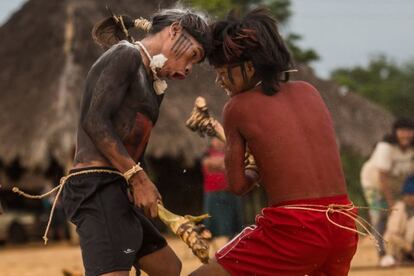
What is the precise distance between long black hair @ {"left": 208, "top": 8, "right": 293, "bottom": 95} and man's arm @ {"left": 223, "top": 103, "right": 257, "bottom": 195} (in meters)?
0.22

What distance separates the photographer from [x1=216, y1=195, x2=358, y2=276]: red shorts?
219 inches

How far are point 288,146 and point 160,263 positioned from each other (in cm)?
108

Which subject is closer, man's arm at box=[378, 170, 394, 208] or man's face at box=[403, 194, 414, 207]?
man's arm at box=[378, 170, 394, 208]

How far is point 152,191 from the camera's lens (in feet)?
18.3

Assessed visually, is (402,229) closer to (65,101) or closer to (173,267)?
(173,267)

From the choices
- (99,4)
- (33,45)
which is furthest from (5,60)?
(99,4)

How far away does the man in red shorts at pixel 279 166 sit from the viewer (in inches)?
220

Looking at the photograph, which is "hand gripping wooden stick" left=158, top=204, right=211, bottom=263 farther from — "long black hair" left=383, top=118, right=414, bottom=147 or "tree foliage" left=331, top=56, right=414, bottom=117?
"tree foliage" left=331, top=56, right=414, bottom=117

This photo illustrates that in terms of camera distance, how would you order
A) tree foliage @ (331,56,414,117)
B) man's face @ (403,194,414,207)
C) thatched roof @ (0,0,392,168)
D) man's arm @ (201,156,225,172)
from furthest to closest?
1. tree foliage @ (331,56,414,117)
2. thatched roof @ (0,0,392,168)
3. man's face @ (403,194,414,207)
4. man's arm @ (201,156,225,172)

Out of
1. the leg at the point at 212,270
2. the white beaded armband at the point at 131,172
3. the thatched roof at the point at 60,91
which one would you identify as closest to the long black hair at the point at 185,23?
the white beaded armband at the point at 131,172

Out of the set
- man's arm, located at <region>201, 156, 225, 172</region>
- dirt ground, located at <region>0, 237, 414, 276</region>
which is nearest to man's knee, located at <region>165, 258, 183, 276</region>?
man's arm, located at <region>201, 156, 225, 172</region>

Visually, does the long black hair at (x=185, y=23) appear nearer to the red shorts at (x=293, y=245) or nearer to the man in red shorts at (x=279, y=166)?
the man in red shorts at (x=279, y=166)

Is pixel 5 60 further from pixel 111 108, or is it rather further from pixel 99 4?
pixel 111 108

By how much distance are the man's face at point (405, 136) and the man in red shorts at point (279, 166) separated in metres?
7.69
